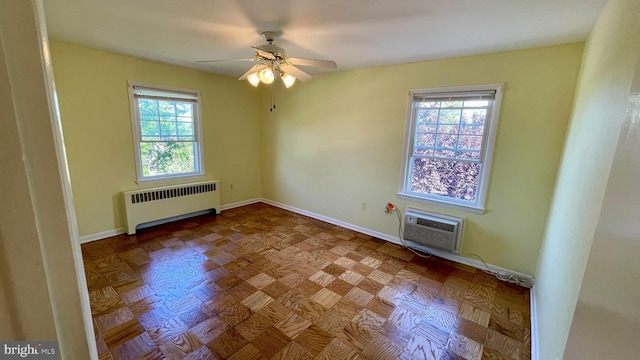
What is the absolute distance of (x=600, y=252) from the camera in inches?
27.2

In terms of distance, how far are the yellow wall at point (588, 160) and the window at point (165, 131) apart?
4462 mm

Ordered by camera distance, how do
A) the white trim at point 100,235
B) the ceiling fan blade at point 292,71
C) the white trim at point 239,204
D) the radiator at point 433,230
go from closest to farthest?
the ceiling fan blade at point 292,71
the radiator at point 433,230
the white trim at point 100,235
the white trim at point 239,204

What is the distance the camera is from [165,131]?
385cm

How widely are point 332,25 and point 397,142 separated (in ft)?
5.70

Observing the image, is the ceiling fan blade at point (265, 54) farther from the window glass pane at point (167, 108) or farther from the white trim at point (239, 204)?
the white trim at point (239, 204)

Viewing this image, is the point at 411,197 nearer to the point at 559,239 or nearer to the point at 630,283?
the point at 559,239

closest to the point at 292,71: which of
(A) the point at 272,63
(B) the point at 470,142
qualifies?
(A) the point at 272,63

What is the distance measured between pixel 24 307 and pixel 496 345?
102 inches

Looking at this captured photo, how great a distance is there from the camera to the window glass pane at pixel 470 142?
2.89m

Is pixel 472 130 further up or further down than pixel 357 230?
further up

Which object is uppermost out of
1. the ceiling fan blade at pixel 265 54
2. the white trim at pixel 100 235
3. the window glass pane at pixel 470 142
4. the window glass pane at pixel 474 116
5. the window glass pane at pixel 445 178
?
the ceiling fan blade at pixel 265 54

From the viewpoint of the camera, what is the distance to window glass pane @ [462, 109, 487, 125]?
284 centimetres

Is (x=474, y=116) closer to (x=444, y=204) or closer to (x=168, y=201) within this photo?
(x=444, y=204)

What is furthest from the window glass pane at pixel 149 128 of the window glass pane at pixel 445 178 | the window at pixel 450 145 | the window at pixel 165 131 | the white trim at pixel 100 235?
the window glass pane at pixel 445 178
